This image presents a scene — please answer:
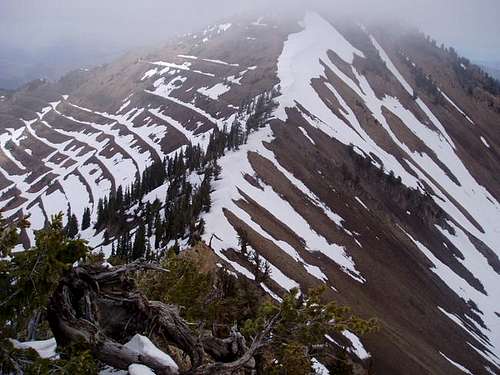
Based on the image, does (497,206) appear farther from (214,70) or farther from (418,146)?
(214,70)

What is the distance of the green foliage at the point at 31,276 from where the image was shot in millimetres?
9797

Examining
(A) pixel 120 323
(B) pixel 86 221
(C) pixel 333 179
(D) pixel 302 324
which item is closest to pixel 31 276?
(A) pixel 120 323

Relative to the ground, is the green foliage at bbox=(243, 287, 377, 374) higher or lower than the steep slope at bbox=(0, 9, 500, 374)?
higher

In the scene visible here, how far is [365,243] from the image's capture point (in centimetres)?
8275

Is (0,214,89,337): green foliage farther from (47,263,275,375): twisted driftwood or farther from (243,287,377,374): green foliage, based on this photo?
(243,287,377,374): green foliage

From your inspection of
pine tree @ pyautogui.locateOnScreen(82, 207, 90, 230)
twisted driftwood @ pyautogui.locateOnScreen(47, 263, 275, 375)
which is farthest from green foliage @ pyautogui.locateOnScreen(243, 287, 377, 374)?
pine tree @ pyautogui.locateOnScreen(82, 207, 90, 230)

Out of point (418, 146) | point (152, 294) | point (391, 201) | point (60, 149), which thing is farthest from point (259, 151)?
point (60, 149)

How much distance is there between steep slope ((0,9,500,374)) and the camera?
64.2 m

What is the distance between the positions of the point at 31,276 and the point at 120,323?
2.56 meters

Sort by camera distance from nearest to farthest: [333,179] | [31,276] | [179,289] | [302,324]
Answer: [31,276], [302,324], [179,289], [333,179]

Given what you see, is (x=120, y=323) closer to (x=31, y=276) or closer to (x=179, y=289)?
(x=31, y=276)

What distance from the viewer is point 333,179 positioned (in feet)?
317

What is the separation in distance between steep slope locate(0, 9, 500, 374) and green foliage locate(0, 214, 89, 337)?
3723cm

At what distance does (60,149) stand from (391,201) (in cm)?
10788
